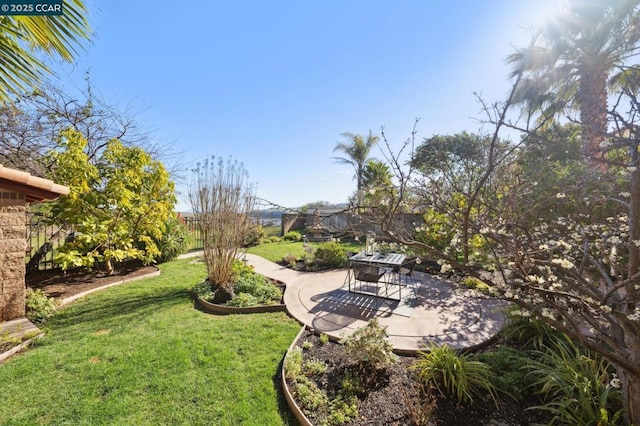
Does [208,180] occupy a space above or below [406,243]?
above

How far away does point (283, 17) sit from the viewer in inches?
229

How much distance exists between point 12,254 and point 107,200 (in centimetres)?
249

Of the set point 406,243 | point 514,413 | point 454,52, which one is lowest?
point 514,413

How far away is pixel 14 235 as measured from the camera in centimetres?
442

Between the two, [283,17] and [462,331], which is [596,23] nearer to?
[283,17]

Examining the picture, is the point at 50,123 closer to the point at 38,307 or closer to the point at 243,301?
the point at 38,307

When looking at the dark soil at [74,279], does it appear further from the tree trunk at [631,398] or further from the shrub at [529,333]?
the tree trunk at [631,398]

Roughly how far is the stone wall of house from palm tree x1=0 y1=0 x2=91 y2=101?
3.18 m

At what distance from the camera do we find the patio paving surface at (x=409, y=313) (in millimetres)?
4258

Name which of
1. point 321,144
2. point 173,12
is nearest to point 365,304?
point 321,144

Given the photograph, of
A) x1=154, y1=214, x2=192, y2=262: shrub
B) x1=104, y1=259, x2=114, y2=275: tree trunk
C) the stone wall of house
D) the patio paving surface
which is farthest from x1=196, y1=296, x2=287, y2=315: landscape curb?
x1=154, y1=214, x2=192, y2=262: shrub

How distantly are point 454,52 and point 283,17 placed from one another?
4019 mm

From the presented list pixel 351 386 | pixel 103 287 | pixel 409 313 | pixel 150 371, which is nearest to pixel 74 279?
pixel 103 287

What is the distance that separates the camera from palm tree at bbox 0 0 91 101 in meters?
2.12
